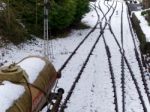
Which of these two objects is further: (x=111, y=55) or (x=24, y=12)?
(x=24, y=12)

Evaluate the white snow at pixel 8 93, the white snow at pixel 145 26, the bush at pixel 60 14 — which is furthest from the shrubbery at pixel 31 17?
the white snow at pixel 8 93

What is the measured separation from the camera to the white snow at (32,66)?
11234 mm

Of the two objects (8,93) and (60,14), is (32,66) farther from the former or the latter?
(60,14)

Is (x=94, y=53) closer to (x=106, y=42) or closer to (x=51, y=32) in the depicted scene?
(x=106, y=42)

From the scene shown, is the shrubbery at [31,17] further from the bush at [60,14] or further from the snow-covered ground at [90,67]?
the snow-covered ground at [90,67]

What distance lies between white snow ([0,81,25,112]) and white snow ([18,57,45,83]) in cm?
130

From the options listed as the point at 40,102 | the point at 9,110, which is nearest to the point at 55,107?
the point at 40,102

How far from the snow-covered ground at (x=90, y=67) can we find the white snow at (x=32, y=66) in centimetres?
252

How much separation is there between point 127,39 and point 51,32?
215 inches

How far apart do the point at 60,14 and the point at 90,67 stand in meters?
9.63

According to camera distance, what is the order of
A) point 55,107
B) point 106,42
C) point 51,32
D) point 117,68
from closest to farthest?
point 55,107 < point 117,68 < point 106,42 < point 51,32

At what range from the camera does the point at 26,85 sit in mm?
10055

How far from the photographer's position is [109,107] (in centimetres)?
1455

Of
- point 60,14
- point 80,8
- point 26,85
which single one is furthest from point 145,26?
point 26,85
